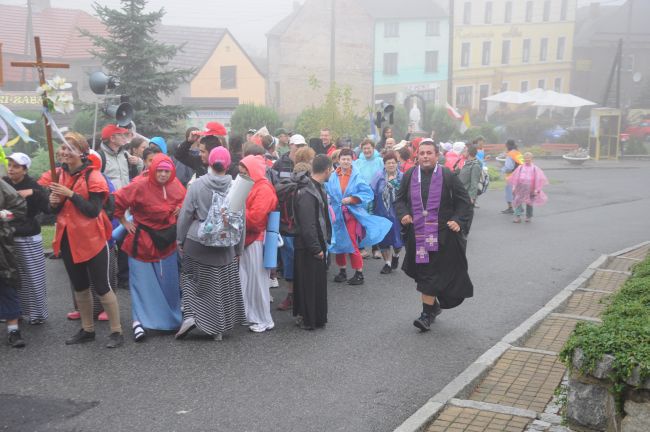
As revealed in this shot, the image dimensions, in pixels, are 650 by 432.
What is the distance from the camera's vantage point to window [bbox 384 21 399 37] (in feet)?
180

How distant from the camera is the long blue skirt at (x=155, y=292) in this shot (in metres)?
7.14

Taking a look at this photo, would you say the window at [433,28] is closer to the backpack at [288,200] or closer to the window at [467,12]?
the window at [467,12]

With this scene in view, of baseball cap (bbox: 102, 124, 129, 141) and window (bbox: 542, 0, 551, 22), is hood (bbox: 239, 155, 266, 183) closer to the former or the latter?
baseball cap (bbox: 102, 124, 129, 141)

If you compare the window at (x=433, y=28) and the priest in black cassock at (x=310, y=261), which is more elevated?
the window at (x=433, y=28)

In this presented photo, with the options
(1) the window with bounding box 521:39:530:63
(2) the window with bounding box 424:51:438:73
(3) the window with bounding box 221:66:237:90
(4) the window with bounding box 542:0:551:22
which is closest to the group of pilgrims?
(3) the window with bounding box 221:66:237:90

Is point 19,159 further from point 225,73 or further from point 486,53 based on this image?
point 486,53

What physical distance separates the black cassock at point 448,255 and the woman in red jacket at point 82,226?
2988 mm

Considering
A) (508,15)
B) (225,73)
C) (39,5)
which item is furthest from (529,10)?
(39,5)

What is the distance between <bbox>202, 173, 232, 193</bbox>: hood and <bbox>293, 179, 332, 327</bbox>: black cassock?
2.89ft

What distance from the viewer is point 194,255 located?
22.6 ft

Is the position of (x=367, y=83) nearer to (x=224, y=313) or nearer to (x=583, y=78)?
(x=583, y=78)

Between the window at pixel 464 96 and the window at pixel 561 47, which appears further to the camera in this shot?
the window at pixel 561 47

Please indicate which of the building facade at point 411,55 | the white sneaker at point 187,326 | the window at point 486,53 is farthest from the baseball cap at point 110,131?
the window at point 486,53

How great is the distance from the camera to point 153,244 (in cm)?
704
